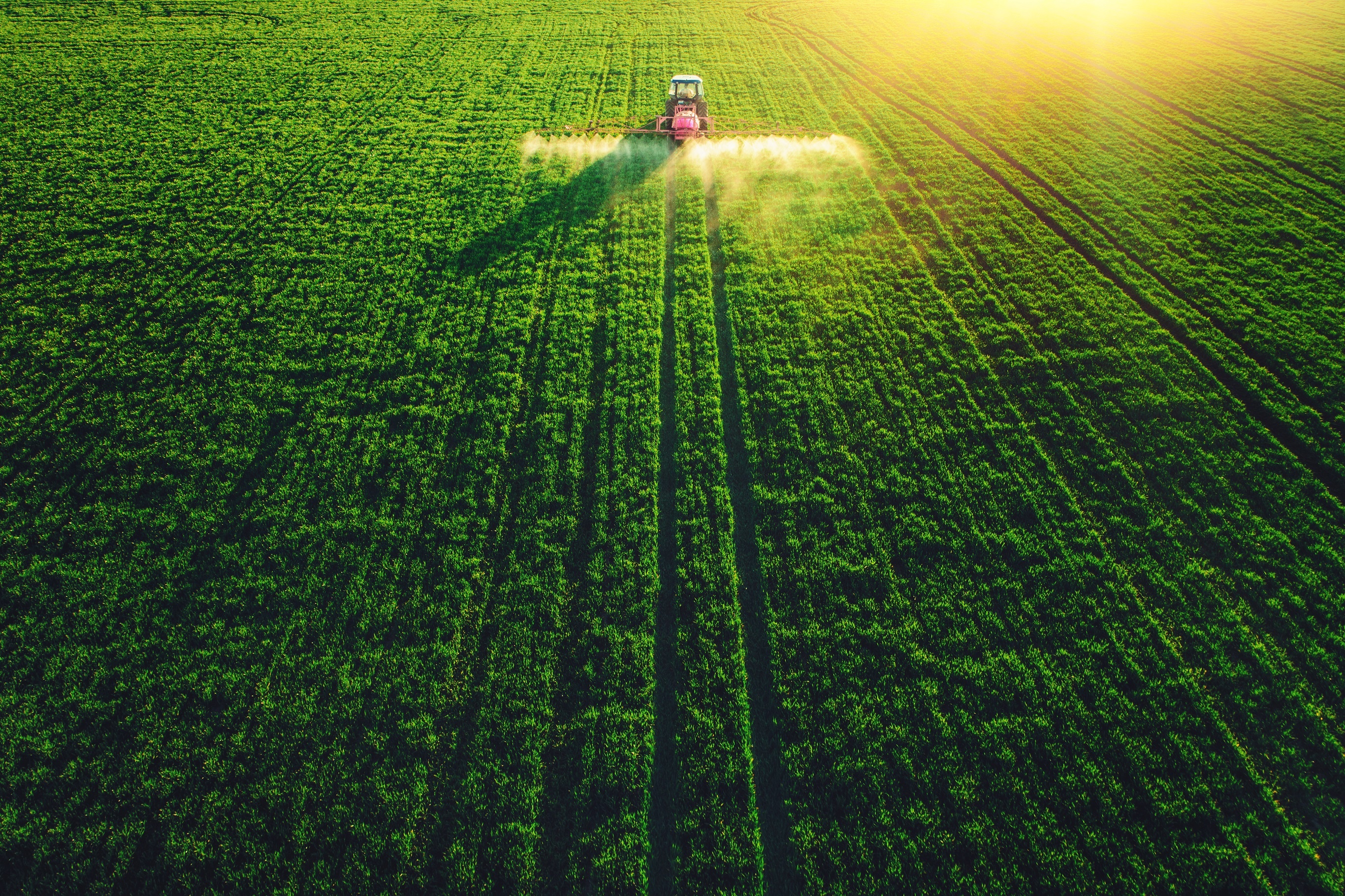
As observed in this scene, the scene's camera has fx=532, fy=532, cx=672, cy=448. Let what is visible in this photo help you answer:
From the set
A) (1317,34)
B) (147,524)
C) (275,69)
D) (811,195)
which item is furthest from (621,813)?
(1317,34)

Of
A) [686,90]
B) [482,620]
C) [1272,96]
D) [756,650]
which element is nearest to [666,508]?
[756,650]

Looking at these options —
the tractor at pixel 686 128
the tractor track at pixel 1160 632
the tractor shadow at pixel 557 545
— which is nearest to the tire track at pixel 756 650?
the tractor shadow at pixel 557 545

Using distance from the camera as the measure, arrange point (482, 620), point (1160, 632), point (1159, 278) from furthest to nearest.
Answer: point (1159, 278) < point (482, 620) < point (1160, 632)

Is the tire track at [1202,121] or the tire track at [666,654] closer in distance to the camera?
the tire track at [666,654]

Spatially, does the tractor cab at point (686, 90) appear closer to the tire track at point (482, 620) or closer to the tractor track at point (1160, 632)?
the tractor track at point (1160, 632)

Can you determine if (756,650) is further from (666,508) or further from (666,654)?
(666,508)

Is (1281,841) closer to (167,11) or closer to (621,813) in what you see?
(621,813)
